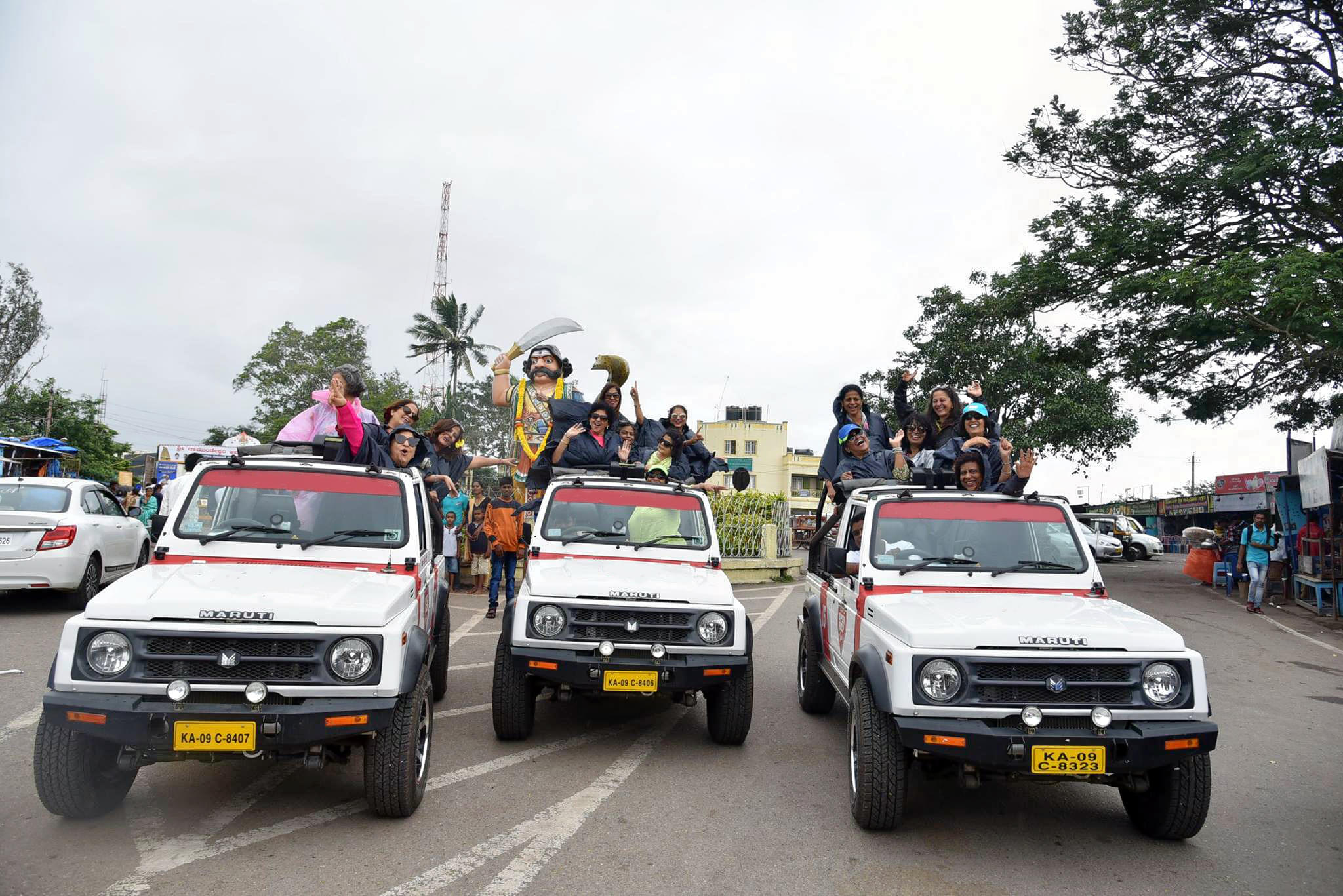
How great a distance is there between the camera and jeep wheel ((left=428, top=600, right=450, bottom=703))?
6.73 metres

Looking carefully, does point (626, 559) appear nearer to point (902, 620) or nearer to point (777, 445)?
point (902, 620)

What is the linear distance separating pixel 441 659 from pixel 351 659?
2.90 meters

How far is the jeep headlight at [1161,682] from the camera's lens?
4.19 m

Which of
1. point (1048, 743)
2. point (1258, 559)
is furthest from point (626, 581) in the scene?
point (1258, 559)

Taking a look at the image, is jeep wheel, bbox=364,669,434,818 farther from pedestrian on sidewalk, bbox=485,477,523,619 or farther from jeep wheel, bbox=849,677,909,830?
pedestrian on sidewalk, bbox=485,477,523,619

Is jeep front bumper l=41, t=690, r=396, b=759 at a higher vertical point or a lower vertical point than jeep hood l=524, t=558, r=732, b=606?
lower

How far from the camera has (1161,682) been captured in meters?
4.21

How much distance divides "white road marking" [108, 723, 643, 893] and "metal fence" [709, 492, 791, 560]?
42.1 ft

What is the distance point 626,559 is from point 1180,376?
19.9m

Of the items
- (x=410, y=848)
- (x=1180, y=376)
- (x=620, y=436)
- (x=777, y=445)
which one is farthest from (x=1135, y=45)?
(x=777, y=445)

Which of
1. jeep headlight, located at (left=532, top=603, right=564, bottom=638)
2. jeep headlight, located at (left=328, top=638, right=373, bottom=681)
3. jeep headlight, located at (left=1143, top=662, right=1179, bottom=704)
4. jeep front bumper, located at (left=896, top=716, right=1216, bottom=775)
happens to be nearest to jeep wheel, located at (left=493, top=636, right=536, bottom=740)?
jeep headlight, located at (left=532, top=603, right=564, bottom=638)

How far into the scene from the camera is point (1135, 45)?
18.8m

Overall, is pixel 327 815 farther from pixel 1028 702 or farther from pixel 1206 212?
pixel 1206 212

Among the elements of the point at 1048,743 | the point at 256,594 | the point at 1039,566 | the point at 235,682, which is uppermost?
the point at 1039,566
